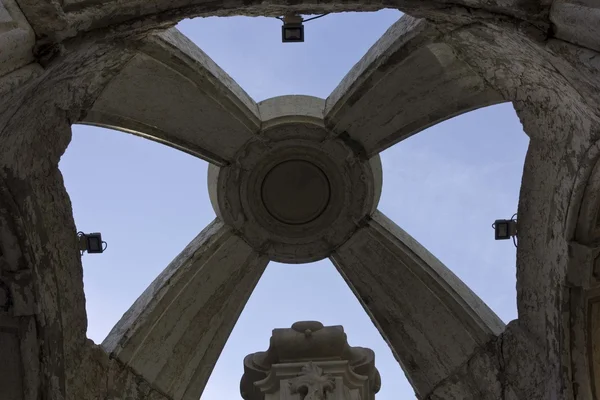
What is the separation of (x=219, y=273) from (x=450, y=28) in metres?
4.92

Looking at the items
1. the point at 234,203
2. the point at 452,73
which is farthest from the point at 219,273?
the point at 452,73

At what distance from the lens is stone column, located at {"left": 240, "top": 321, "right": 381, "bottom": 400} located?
9.12 m

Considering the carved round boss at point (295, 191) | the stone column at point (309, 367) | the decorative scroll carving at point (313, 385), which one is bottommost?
the decorative scroll carving at point (313, 385)

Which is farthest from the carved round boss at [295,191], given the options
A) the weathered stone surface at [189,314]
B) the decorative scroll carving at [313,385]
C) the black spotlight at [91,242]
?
the decorative scroll carving at [313,385]

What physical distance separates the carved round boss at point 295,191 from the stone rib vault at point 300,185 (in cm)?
3

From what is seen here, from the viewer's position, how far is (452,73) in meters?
11.1

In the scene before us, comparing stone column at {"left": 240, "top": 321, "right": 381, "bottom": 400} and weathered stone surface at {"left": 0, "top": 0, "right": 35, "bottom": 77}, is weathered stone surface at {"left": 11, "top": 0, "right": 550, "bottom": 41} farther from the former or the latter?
stone column at {"left": 240, "top": 321, "right": 381, "bottom": 400}

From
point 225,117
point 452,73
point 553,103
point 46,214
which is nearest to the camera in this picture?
point 553,103

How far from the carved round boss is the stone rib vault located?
1.0 inches

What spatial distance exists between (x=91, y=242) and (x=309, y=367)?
310cm

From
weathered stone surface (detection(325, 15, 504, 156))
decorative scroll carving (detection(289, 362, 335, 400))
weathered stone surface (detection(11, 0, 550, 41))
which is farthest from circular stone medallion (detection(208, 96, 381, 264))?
decorative scroll carving (detection(289, 362, 335, 400))

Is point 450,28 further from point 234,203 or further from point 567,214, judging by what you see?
point 234,203

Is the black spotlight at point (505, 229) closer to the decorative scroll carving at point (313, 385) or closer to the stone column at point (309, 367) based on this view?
the stone column at point (309, 367)

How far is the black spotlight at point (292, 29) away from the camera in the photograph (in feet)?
31.7
